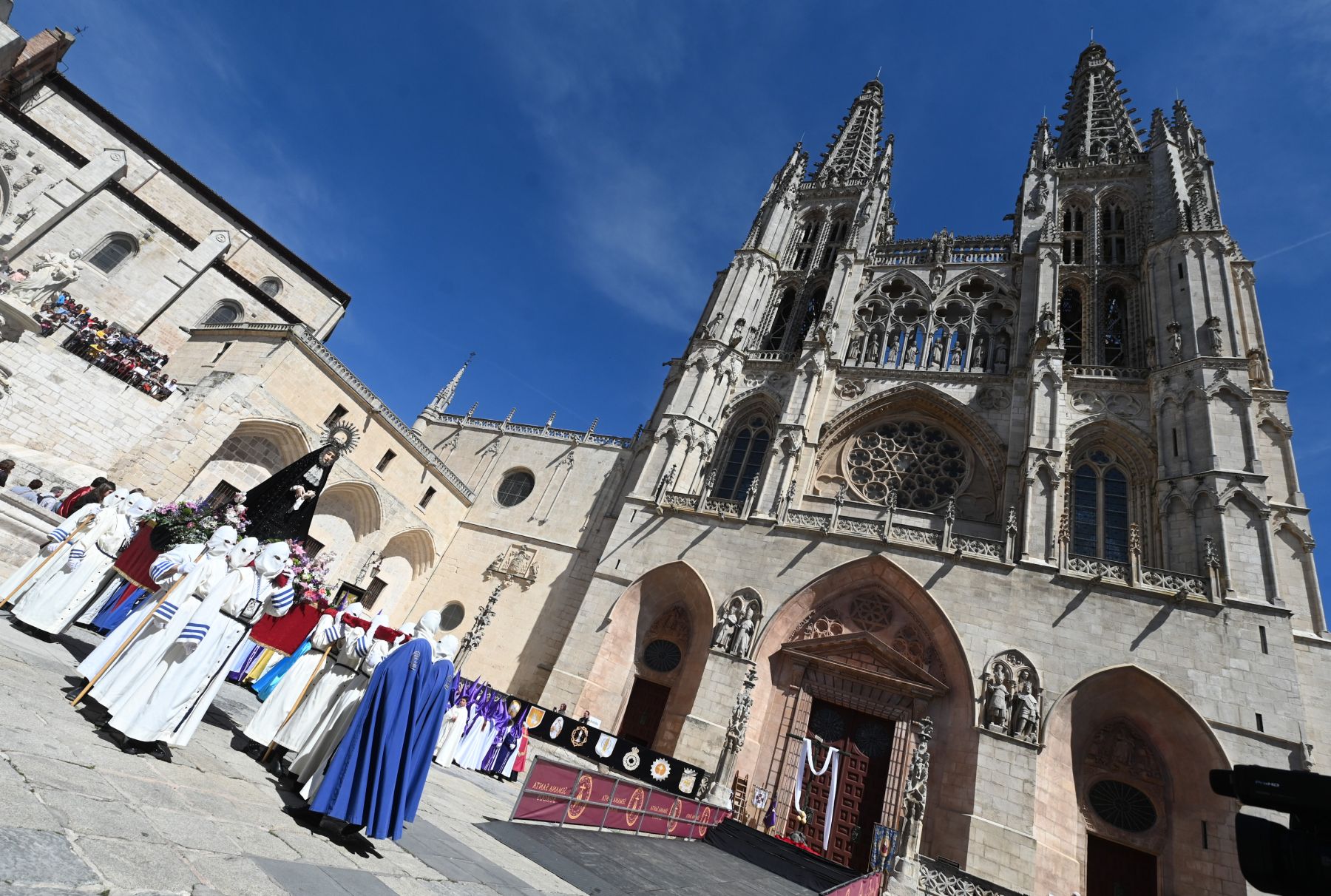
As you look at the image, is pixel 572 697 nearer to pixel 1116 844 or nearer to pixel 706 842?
pixel 706 842

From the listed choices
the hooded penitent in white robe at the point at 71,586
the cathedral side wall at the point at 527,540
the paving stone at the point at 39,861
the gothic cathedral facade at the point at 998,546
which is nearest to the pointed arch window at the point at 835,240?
the gothic cathedral facade at the point at 998,546

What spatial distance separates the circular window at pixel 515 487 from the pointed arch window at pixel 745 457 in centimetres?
724

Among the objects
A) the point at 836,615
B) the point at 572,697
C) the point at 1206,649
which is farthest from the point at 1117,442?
the point at 572,697

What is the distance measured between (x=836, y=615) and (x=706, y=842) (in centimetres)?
651

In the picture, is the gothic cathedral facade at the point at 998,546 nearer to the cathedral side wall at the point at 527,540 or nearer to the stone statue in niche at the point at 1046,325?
the stone statue in niche at the point at 1046,325

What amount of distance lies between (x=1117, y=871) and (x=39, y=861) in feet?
48.9

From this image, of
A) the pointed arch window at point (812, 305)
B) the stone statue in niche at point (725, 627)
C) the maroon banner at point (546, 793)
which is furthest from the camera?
the pointed arch window at point (812, 305)

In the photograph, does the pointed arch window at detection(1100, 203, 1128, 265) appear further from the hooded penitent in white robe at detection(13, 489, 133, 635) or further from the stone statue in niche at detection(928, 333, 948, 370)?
the hooded penitent in white robe at detection(13, 489, 133, 635)

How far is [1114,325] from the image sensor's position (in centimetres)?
1853

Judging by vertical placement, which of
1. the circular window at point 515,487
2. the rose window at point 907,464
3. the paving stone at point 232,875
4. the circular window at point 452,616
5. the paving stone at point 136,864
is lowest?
the paving stone at point 232,875

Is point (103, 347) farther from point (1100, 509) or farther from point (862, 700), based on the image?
point (1100, 509)

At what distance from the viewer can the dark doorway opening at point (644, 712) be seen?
14.2m

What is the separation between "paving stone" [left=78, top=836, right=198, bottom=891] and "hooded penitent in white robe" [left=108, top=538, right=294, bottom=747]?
1922 mm

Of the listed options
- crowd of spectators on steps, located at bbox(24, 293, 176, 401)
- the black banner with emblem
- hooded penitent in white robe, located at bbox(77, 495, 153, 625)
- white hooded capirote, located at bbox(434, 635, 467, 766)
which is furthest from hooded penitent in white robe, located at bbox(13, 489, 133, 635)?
crowd of spectators on steps, located at bbox(24, 293, 176, 401)
